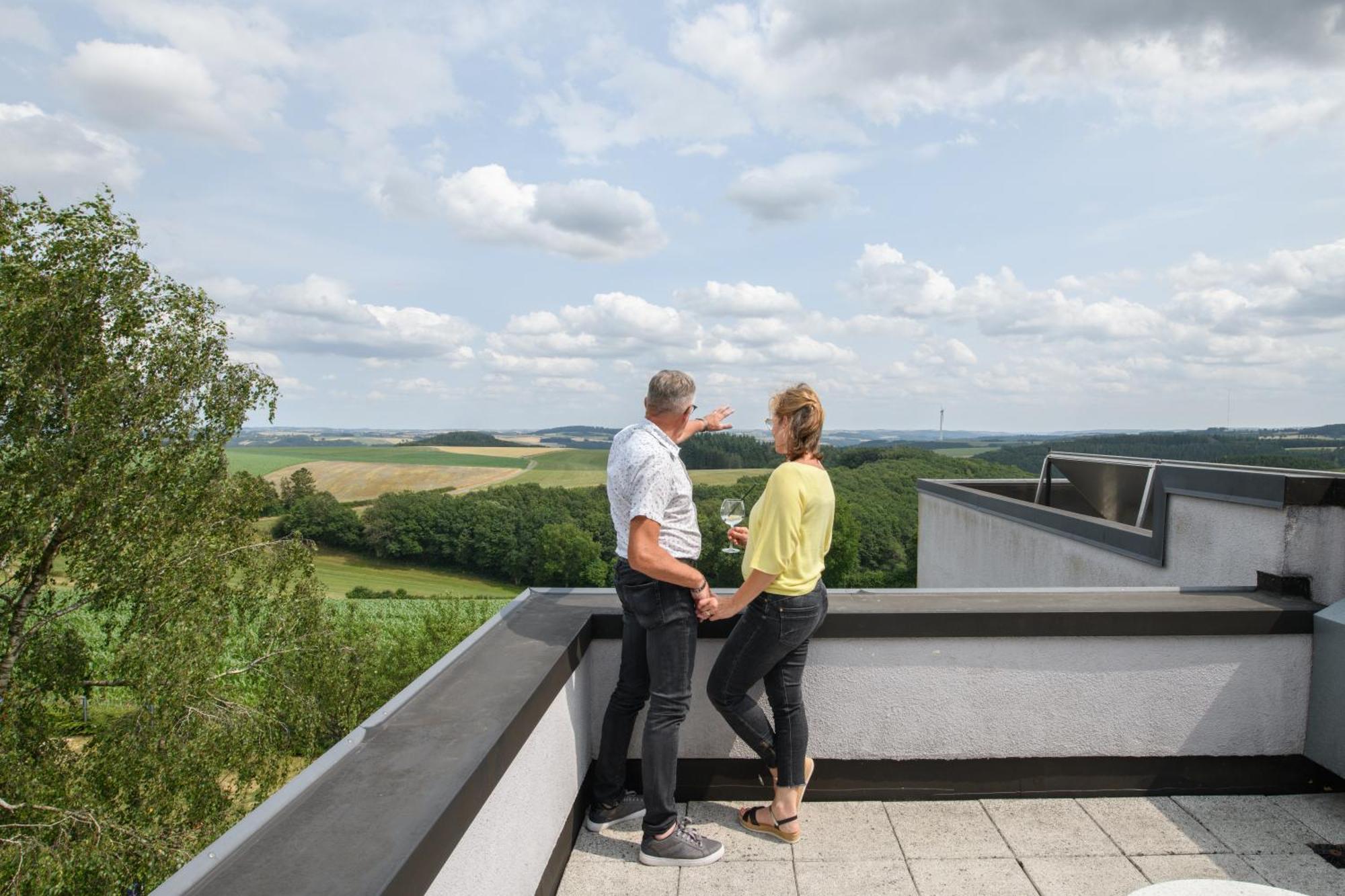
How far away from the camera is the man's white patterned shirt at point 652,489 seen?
7.79 feet

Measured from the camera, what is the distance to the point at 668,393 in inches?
100

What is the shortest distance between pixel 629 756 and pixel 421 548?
56.0 m

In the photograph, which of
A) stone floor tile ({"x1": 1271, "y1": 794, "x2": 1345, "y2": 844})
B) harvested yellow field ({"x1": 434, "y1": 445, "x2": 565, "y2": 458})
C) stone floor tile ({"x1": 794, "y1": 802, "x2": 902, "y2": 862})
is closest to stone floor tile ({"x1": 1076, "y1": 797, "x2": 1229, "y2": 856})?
stone floor tile ({"x1": 1271, "y1": 794, "x2": 1345, "y2": 844})

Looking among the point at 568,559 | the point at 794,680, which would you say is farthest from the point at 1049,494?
the point at 568,559

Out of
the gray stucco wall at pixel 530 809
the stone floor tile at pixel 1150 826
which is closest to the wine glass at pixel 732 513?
the gray stucco wall at pixel 530 809

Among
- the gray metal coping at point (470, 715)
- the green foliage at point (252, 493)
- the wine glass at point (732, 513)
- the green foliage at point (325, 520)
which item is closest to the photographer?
the gray metal coping at point (470, 715)

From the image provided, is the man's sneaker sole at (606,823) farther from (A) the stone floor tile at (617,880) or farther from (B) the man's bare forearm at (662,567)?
(B) the man's bare forearm at (662,567)

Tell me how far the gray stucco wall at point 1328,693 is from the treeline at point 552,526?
25062mm

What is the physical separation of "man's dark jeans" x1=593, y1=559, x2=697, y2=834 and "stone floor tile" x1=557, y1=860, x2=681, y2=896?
0.13 m

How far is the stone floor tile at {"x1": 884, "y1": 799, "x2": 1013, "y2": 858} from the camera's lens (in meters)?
2.69

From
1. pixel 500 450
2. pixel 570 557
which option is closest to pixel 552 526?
pixel 570 557

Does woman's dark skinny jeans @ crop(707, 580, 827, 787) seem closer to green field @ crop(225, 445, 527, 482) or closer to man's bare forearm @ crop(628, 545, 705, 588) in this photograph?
man's bare forearm @ crop(628, 545, 705, 588)

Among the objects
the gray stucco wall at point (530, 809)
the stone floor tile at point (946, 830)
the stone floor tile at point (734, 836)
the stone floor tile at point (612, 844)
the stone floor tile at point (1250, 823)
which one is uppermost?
the gray stucco wall at point (530, 809)

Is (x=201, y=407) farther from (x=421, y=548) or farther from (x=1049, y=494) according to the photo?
(x=421, y=548)
